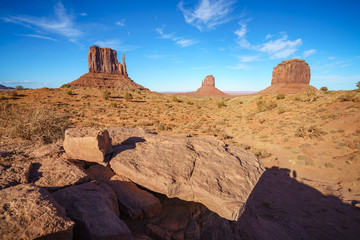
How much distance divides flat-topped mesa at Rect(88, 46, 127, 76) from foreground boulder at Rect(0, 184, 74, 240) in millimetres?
117801

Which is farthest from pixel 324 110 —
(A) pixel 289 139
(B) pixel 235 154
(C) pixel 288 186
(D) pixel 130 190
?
(D) pixel 130 190

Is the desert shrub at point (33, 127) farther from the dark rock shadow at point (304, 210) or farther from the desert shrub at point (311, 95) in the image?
the desert shrub at point (311, 95)

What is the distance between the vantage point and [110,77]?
323 feet

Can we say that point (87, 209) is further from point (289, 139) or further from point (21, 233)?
point (289, 139)

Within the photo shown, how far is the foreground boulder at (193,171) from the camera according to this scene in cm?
291

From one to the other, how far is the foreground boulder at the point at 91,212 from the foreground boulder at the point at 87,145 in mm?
780

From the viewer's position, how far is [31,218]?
A: 1.59 m

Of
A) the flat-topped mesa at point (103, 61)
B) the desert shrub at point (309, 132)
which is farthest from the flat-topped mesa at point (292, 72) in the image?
the desert shrub at point (309, 132)

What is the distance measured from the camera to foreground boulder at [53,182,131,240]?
1930mm

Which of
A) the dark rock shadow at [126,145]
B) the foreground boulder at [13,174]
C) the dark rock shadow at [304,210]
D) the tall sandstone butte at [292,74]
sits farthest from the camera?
the tall sandstone butte at [292,74]

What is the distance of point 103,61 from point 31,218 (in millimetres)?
121998

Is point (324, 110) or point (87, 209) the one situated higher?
point (324, 110)

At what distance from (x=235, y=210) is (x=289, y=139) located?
38.7 ft

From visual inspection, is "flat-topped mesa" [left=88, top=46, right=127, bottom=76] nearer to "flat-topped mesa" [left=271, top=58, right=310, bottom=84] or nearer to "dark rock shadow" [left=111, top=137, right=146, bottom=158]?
"flat-topped mesa" [left=271, top=58, right=310, bottom=84]
